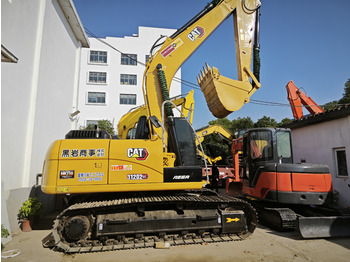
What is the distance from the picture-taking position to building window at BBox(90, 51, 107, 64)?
88.9 feet

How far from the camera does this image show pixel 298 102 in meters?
12.6

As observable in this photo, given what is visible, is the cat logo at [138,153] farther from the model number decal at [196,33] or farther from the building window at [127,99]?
the building window at [127,99]

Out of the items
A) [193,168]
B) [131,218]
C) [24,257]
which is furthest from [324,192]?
[24,257]

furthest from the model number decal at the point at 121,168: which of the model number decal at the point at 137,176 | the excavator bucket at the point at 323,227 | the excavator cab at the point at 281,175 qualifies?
the excavator bucket at the point at 323,227

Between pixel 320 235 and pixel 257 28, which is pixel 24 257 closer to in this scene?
pixel 320 235

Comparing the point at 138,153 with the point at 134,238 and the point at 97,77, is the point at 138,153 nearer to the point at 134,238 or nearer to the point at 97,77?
the point at 134,238

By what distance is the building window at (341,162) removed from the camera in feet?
27.1

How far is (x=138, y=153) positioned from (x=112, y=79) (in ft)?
79.4

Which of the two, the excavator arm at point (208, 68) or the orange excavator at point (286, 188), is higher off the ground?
the excavator arm at point (208, 68)

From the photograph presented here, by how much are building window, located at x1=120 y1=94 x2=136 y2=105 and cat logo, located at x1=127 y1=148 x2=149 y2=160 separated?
22.8 m

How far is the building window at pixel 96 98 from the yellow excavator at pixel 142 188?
22.1 metres

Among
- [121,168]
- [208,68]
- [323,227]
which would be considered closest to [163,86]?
[208,68]

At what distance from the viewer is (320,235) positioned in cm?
516

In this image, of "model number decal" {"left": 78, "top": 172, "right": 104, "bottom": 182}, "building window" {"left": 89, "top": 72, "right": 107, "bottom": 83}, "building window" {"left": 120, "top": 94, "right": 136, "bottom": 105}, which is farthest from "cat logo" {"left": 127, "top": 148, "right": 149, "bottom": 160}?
"building window" {"left": 89, "top": 72, "right": 107, "bottom": 83}
